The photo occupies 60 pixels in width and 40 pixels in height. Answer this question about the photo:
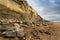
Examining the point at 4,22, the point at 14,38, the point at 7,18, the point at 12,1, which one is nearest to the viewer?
the point at 14,38

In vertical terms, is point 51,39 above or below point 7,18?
below

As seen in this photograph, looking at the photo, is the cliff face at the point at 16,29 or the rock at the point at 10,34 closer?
the rock at the point at 10,34

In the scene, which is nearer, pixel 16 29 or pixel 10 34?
pixel 10 34

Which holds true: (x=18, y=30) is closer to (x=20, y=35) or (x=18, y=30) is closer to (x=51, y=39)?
(x=20, y=35)

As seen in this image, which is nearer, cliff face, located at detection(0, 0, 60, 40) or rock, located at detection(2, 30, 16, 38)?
rock, located at detection(2, 30, 16, 38)

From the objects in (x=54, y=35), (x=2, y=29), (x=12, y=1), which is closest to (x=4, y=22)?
(x=2, y=29)

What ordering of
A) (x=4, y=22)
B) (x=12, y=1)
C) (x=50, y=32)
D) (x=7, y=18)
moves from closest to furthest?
(x=4, y=22), (x=7, y=18), (x=50, y=32), (x=12, y=1)

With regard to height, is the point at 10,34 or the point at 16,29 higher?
the point at 16,29

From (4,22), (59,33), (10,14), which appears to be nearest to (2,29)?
(4,22)

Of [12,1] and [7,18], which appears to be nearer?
[7,18]

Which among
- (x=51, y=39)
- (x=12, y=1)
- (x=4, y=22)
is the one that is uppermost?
(x=12, y=1)

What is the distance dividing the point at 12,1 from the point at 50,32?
5.65 m

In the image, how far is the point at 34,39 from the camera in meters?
15.8

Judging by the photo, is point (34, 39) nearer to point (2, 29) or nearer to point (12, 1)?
point (2, 29)
